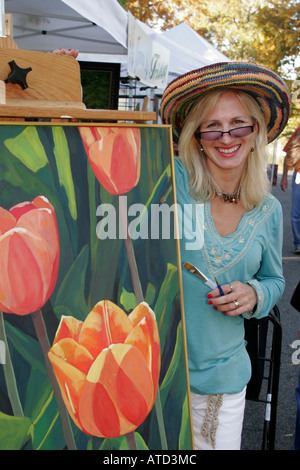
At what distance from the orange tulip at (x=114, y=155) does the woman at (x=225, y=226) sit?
0.38 m

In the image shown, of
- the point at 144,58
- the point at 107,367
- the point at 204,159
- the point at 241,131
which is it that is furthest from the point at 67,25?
the point at 107,367

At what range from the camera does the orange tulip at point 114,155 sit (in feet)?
3.77

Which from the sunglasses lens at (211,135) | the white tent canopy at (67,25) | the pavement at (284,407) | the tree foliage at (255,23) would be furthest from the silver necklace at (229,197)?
the tree foliage at (255,23)

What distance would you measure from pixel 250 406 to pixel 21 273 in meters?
2.34

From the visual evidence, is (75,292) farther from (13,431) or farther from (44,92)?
(44,92)

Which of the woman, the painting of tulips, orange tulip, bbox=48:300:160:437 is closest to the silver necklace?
the woman

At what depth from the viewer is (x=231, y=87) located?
152 cm

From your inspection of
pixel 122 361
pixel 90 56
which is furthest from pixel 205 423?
pixel 90 56

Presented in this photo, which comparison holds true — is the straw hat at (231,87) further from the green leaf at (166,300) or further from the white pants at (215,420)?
the white pants at (215,420)

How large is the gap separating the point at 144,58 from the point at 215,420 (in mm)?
3969

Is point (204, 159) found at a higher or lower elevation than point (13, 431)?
higher

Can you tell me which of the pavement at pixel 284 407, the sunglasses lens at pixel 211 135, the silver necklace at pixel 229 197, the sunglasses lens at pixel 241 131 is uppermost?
the sunglasses lens at pixel 241 131

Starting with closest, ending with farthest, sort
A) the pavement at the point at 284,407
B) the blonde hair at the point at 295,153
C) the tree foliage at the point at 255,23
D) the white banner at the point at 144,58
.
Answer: the pavement at the point at 284,407 → the blonde hair at the point at 295,153 → the white banner at the point at 144,58 → the tree foliage at the point at 255,23
